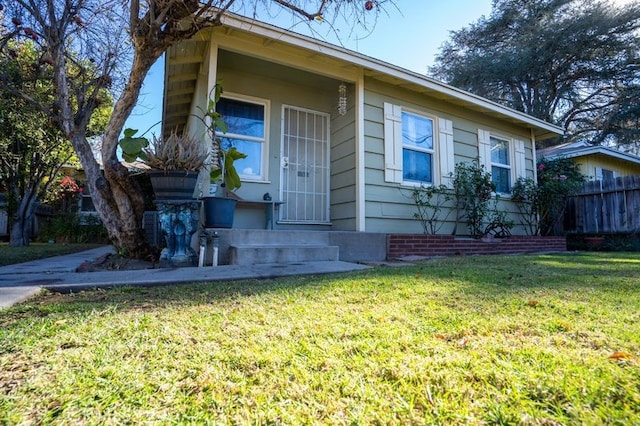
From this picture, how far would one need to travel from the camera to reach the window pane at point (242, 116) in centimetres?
509

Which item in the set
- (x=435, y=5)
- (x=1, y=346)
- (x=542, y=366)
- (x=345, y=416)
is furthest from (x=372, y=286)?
(x=435, y=5)

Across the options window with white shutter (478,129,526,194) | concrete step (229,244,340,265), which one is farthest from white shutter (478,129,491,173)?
concrete step (229,244,340,265)

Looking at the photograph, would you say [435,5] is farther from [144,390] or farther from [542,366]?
[144,390]

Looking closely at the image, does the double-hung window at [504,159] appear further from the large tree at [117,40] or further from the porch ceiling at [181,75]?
the porch ceiling at [181,75]

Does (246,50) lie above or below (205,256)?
above

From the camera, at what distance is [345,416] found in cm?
79

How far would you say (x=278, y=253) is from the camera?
12.1 feet

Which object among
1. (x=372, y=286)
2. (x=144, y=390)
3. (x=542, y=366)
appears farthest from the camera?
(x=372, y=286)

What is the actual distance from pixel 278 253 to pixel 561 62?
15910 mm

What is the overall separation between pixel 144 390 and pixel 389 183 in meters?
4.60

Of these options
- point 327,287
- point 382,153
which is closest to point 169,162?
point 327,287

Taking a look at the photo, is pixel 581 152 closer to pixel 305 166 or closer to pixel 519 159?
pixel 519 159

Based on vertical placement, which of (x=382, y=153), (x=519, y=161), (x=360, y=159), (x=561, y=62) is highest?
(x=561, y=62)

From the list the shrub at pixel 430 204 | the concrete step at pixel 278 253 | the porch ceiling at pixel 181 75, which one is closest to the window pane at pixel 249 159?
the porch ceiling at pixel 181 75
